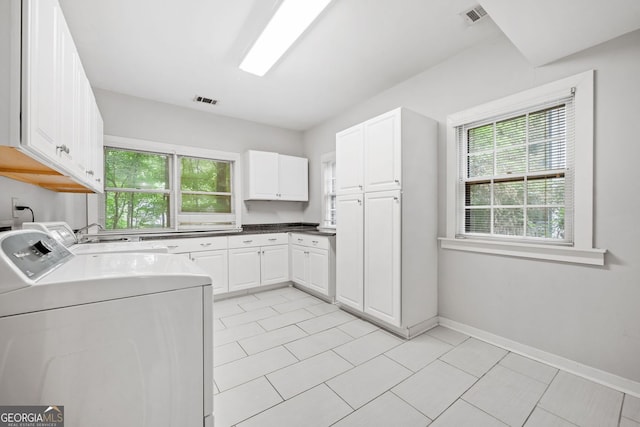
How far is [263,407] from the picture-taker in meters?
1.59

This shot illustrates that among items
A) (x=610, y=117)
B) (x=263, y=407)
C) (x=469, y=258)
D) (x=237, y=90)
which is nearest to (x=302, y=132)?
(x=237, y=90)

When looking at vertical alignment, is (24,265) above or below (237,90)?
below

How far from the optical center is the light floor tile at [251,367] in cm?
185

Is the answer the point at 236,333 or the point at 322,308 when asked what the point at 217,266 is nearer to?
the point at 236,333

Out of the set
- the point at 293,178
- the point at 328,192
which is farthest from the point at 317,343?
the point at 293,178

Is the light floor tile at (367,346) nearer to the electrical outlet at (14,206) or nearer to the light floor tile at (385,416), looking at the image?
A: the light floor tile at (385,416)

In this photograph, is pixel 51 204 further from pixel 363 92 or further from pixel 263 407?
pixel 363 92

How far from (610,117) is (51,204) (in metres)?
4.36

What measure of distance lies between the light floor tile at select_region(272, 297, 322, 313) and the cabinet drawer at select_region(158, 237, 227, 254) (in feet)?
3.67

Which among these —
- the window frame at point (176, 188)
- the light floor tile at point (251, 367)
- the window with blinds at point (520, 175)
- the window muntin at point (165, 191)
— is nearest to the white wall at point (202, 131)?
the window frame at point (176, 188)

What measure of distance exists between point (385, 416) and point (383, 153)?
2087 mm

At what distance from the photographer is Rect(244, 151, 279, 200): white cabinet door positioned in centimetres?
412

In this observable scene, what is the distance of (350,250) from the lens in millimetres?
2949

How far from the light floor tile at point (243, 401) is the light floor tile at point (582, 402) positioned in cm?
170
